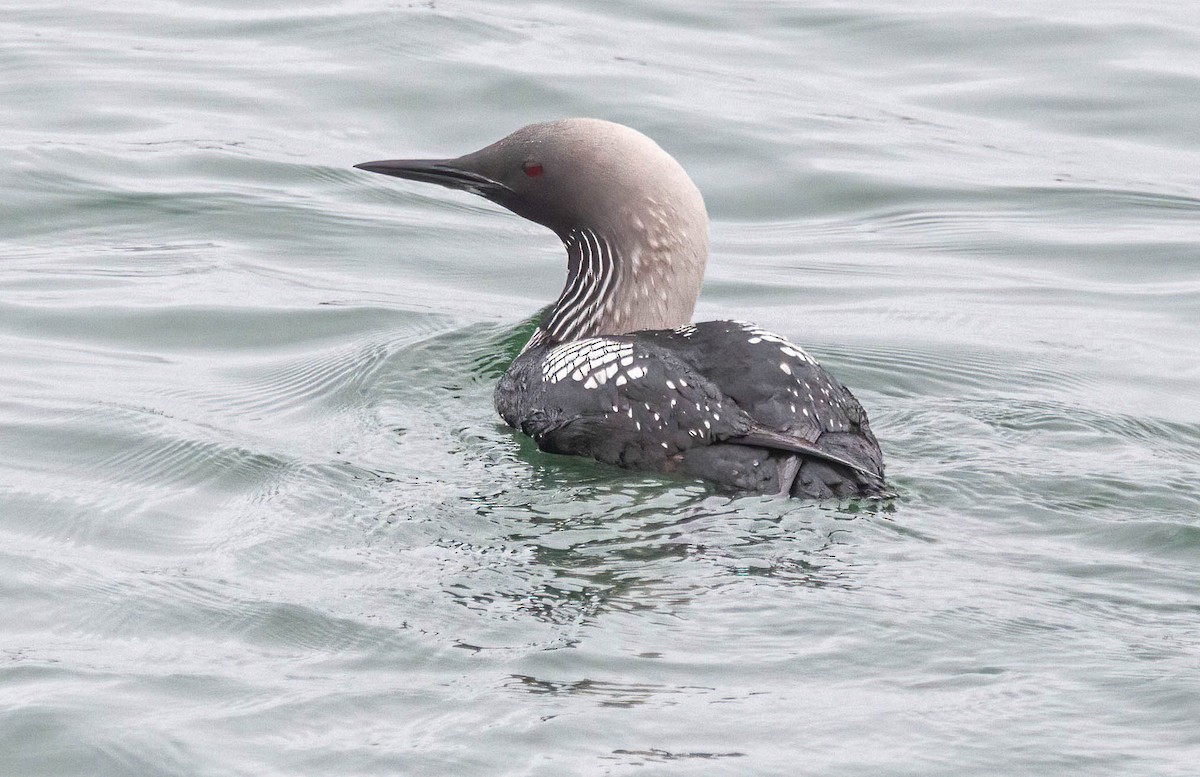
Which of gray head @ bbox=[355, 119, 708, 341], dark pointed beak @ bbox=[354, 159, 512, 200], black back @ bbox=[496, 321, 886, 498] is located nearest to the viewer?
black back @ bbox=[496, 321, 886, 498]

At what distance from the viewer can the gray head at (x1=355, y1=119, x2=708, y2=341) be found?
18.6 feet

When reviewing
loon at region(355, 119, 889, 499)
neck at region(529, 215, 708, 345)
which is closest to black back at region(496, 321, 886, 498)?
loon at region(355, 119, 889, 499)

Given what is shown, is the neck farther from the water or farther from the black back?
the water

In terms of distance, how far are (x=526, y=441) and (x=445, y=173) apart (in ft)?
3.81

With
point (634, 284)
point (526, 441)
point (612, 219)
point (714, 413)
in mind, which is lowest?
point (526, 441)

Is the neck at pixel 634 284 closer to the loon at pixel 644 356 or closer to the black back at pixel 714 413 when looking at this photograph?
the loon at pixel 644 356

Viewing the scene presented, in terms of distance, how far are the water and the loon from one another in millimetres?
121

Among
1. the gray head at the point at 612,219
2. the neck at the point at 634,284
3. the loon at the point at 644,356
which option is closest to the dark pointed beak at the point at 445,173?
the loon at the point at 644,356

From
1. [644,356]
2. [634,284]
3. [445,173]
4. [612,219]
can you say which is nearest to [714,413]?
[644,356]

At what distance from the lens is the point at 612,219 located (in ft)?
18.8

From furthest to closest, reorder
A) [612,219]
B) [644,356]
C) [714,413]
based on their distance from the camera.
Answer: [612,219] → [644,356] → [714,413]

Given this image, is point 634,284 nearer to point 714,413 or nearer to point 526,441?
point 526,441

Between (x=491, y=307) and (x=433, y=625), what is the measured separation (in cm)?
314

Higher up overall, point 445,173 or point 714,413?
point 445,173
